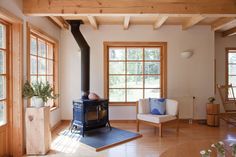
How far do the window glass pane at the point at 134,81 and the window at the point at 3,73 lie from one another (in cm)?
297

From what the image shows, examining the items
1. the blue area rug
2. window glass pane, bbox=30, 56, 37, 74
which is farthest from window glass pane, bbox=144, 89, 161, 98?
window glass pane, bbox=30, 56, 37, 74

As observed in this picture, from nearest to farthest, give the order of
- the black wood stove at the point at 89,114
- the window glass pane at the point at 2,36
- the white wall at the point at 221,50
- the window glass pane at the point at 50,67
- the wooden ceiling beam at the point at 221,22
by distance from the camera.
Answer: the window glass pane at the point at 2,36 → the black wood stove at the point at 89,114 → the wooden ceiling beam at the point at 221,22 → the window glass pane at the point at 50,67 → the white wall at the point at 221,50

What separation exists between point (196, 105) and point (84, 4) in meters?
3.74

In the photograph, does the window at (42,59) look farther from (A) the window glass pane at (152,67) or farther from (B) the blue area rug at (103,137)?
(A) the window glass pane at (152,67)

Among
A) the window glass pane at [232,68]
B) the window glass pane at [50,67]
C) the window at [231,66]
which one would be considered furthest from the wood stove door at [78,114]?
the window glass pane at [232,68]

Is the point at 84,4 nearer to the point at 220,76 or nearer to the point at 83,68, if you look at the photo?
the point at 83,68

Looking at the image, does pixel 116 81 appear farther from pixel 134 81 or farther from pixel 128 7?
pixel 128 7

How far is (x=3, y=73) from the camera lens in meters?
2.90

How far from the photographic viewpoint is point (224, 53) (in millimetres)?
5926

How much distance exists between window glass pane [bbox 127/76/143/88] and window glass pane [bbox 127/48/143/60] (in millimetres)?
511

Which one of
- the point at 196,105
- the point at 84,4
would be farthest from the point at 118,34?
the point at 196,105

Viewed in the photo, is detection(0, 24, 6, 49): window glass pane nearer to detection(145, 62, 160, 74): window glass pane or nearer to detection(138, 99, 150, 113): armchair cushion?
detection(138, 99, 150, 113): armchair cushion

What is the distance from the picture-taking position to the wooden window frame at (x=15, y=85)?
9.82 ft

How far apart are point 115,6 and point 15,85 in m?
1.93
